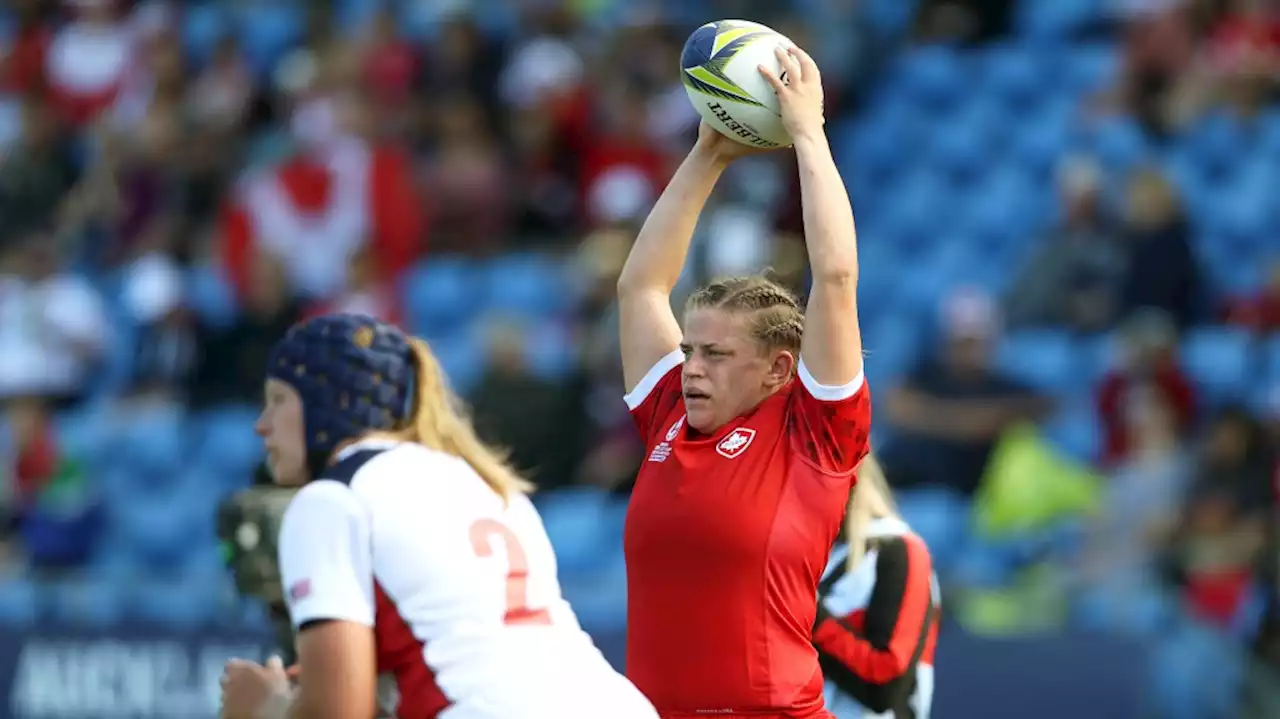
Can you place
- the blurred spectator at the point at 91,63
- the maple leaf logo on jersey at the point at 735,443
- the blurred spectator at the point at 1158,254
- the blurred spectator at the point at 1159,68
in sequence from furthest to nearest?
the blurred spectator at the point at 91,63 < the blurred spectator at the point at 1159,68 < the blurred spectator at the point at 1158,254 < the maple leaf logo on jersey at the point at 735,443

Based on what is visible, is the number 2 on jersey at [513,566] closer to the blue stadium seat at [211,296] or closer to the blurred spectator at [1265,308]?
the blurred spectator at [1265,308]

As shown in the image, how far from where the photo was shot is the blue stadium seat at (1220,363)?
35.1 ft

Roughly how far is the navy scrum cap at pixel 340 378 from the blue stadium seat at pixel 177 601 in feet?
20.7

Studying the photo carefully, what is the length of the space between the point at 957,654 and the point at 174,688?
393cm

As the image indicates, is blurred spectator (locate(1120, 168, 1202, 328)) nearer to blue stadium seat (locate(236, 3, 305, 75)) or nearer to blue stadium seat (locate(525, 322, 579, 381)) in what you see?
blue stadium seat (locate(525, 322, 579, 381))

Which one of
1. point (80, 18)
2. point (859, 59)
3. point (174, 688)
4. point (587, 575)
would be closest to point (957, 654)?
point (587, 575)

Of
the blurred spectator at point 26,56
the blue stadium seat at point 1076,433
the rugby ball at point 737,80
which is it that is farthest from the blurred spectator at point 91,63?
the rugby ball at point 737,80

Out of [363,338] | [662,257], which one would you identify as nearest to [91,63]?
[662,257]

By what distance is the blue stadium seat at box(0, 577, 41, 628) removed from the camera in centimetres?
1123

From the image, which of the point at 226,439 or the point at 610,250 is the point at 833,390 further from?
the point at 226,439

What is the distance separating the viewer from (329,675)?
3.77m

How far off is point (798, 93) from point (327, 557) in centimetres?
149

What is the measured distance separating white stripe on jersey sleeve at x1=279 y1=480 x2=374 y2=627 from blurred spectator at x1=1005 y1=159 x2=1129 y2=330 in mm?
7929

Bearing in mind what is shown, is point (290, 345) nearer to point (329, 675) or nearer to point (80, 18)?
point (329, 675)
